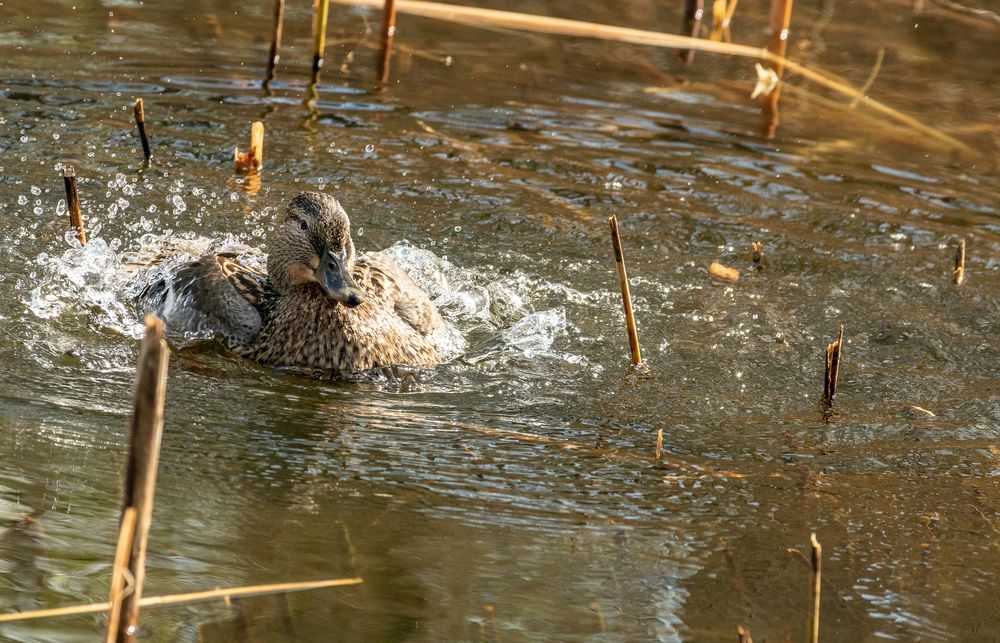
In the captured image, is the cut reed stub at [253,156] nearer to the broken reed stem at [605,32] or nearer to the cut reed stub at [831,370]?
the broken reed stem at [605,32]

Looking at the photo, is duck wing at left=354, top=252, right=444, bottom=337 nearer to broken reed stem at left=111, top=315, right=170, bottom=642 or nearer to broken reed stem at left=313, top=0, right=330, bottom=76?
broken reed stem at left=313, top=0, right=330, bottom=76

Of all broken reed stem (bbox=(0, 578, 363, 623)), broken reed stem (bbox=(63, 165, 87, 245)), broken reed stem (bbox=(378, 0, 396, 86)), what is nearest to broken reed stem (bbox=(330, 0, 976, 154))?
broken reed stem (bbox=(378, 0, 396, 86))

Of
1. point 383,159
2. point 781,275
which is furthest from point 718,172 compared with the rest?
point 383,159

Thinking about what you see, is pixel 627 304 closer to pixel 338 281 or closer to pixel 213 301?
pixel 338 281

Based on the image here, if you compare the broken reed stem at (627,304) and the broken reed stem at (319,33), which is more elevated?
the broken reed stem at (319,33)

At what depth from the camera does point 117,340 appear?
250 inches

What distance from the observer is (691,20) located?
12219 millimetres

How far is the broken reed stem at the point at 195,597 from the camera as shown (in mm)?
3361

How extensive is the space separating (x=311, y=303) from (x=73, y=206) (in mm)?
1418

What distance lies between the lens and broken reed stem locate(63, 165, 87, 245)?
263 inches

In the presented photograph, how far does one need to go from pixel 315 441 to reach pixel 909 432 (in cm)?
242

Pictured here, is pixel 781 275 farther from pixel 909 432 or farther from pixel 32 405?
pixel 32 405

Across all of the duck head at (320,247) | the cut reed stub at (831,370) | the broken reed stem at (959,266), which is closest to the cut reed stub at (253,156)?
the duck head at (320,247)

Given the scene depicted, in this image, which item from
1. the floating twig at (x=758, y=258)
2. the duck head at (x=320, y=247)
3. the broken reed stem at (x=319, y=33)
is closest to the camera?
the duck head at (x=320, y=247)
